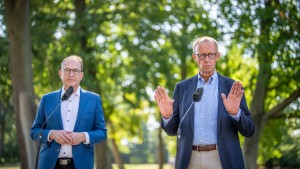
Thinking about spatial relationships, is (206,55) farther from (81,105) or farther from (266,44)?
(266,44)

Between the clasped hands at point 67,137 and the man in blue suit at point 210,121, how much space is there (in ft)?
2.65

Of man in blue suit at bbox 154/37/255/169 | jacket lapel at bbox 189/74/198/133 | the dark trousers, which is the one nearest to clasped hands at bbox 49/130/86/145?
the dark trousers

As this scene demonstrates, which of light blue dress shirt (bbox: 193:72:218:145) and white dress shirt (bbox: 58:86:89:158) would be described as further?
white dress shirt (bbox: 58:86:89:158)

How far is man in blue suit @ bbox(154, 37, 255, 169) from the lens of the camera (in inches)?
186

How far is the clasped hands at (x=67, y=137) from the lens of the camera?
16.7ft

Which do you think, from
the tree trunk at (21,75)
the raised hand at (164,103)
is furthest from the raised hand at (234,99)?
the tree trunk at (21,75)

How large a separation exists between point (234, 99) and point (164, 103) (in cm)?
61

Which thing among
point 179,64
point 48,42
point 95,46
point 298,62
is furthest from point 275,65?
point 48,42

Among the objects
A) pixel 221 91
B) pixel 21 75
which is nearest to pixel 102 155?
pixel 21 75

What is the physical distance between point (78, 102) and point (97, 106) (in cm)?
19

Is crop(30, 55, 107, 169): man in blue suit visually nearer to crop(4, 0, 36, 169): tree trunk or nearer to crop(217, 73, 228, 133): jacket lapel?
crop(217, 73, 228, 133): jacket lapel

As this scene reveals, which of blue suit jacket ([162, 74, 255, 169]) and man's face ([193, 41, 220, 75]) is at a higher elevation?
man's face ([193, 41, 220, 75])

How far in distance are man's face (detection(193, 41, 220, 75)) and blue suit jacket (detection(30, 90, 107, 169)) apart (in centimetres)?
115

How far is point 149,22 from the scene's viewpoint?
17797 mm
